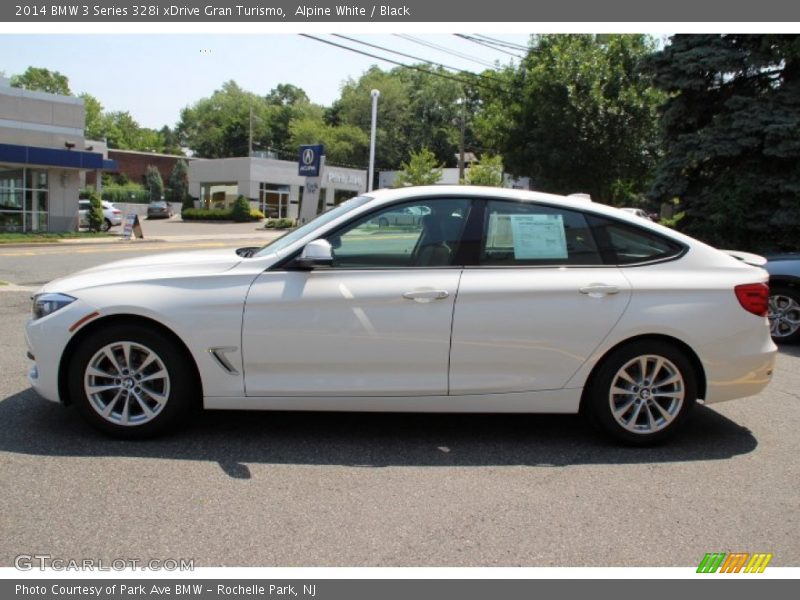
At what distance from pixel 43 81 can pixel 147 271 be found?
11726cm

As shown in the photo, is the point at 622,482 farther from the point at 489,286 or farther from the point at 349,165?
the point at 349,165

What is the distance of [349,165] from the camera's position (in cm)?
7581

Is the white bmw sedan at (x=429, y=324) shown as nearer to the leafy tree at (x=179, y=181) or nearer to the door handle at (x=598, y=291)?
the door handle at (x=598, y=291)

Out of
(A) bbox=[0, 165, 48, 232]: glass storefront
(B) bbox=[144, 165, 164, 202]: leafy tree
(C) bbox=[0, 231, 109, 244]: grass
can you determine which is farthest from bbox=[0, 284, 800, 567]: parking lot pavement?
(B) bbox=[144, 165, 164, 202]: leafy tree

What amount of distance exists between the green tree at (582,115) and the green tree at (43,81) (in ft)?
292

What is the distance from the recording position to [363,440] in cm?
461

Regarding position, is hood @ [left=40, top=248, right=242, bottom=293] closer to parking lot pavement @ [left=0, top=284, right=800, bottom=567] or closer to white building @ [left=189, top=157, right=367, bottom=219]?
parking lot pavement @ [left=0, top=284, right=800, bottom=567]

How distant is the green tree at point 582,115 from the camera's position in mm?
34281

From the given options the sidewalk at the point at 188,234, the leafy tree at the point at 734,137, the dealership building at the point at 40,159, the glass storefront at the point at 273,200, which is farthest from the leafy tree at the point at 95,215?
the leafy tree at the point at 734,137

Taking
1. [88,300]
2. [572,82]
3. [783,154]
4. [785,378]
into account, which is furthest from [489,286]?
[572,82]

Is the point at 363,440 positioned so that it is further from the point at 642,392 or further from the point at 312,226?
the point at 642,392

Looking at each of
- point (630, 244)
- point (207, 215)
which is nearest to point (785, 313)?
point (630, 244)

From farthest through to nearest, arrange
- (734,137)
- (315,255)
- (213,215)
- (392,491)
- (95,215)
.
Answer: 1. (213,215)
2. (95,215)
3. (734,137)
4. (315,255)
5. (392,491)

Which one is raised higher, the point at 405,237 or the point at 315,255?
the point at 405,237
